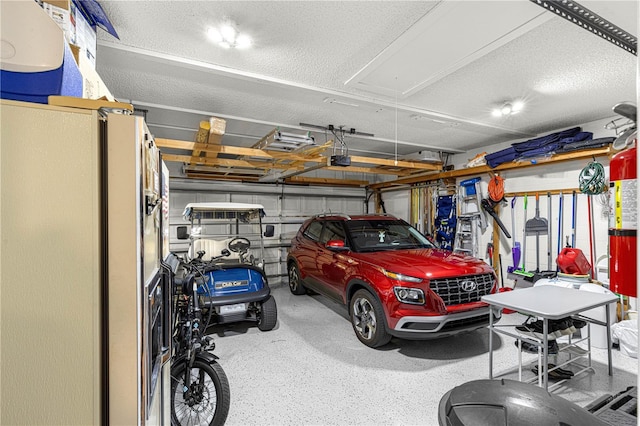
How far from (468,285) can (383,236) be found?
60.5 inches

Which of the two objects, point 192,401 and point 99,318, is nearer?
point 99,318

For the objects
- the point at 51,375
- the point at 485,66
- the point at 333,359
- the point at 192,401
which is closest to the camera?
the point at 51,375

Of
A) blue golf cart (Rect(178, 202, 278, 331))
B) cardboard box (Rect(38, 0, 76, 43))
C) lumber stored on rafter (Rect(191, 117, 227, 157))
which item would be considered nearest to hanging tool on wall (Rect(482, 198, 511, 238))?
blue golf cart (Rect(178, 202, 278, 331))

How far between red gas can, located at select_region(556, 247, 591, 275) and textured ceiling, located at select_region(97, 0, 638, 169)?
78.1 inches

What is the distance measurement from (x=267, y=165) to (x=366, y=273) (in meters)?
2.96

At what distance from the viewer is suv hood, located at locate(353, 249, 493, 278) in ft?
11.1

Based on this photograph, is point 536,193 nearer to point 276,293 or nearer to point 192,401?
point 276,293

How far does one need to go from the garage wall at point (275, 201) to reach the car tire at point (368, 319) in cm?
427

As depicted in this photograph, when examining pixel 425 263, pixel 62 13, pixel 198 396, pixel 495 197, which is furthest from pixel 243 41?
pixel 495 197

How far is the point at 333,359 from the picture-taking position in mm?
3357

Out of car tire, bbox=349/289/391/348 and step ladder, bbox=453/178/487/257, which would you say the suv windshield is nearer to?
car tire, bbox=349/289/391/348

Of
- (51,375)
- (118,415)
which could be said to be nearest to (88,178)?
(51,375)

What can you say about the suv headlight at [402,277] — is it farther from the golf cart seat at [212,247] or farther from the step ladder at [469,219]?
the step ladder at [469,219]

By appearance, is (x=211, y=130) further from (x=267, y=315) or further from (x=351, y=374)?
(x=351, y=374)
